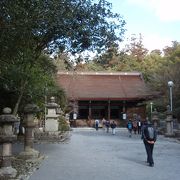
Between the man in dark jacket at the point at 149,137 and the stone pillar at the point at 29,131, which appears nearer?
the man in dark jacket at the point at 149,137

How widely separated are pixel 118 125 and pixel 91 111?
526 centimetres

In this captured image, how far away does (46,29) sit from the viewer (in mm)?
→ 13602

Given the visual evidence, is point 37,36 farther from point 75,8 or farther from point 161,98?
point 161,98

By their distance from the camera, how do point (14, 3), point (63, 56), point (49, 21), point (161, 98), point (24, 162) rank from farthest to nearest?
point (161, 98), point (63, 56), point (24, 162), point (49, 21), point (14, 3)

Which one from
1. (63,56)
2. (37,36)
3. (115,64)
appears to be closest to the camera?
(37,36)

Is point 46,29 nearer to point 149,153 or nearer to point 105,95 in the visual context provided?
point 149,153

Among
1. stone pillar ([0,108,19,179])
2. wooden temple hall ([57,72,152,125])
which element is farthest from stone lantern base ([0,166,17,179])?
wooden temple hall ([57,72,152,125])

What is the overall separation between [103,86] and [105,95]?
4.20 meters

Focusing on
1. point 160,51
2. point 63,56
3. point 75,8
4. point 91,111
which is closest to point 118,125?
point 91,111

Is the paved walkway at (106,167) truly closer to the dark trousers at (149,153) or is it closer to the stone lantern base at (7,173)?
the dark trousers at (149,153)

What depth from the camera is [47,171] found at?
44.0 ft

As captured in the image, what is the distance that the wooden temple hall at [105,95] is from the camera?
56.0 m

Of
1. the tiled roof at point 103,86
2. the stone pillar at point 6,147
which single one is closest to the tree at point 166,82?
the tiled roof at point 103,86

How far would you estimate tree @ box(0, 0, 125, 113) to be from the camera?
38.8 feet
